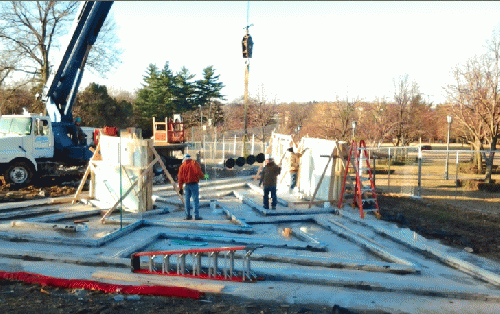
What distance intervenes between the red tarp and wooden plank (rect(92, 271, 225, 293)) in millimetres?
276

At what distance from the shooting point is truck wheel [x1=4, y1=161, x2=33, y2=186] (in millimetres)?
16422

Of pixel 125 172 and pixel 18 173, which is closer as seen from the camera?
pixel 125 172

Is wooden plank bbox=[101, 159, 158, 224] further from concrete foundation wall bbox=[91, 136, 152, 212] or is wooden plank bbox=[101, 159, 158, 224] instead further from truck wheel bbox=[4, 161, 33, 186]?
truck wheel bbox=[4, 161, 33, 186]

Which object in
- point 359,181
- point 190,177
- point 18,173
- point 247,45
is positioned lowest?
point 18,173

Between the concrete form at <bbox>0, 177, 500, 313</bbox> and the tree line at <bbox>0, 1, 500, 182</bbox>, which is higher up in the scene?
the tree line at <bbox>0, 1, 500, 182</bbox>

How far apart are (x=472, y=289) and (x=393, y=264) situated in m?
1.27

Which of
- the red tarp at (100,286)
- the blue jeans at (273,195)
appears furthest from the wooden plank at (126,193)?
the red tarp at (100,286)

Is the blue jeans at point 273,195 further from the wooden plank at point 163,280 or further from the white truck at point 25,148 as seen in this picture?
the white truck at point 25,148

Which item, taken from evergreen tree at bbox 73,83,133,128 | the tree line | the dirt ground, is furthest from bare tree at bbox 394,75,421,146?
evergreen tree at bbox 73,83,133,128

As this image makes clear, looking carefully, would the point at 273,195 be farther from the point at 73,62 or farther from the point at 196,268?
the point at 73,62

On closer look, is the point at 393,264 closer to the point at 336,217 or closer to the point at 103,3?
the point at 336,217

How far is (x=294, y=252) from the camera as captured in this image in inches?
329

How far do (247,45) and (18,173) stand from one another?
10.1 meters

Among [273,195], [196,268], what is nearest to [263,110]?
[273,195]
